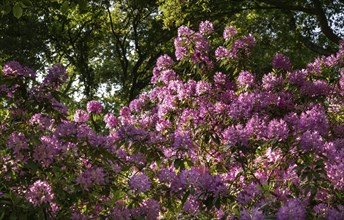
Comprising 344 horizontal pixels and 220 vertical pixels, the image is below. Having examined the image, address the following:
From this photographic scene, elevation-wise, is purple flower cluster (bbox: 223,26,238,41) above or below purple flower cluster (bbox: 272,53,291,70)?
above

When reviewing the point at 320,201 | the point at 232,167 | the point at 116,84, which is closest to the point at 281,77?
the point at 232,167

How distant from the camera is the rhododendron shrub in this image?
11.0ft

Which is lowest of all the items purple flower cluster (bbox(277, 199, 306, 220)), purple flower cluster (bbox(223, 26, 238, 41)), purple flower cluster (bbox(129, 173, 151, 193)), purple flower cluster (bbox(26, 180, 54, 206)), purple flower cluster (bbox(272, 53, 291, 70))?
purple flower cluster (bbox(277, 199, 306, 220))

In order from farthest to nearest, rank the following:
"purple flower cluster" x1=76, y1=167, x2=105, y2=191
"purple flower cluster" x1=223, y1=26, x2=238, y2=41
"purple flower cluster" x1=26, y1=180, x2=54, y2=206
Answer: "purple flower cluster" x1=223, y1=26, x2=238, y2=41, "purple flower cluster" x1=76, y1=167, x2=105, y2=191, "purple flower cluster" x1=26, y1=180, x2=54, y2=206

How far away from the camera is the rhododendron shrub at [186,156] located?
335 centimetres

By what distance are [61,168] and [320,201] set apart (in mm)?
1890

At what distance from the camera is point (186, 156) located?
441 cm

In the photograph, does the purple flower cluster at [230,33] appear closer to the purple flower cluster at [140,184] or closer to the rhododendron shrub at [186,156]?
the rhododendron shrub at [186,156]

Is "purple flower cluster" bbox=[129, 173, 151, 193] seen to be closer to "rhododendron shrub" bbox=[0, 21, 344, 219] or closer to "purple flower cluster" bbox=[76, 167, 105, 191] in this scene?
"rhododendron shrub" bbox=[0, 21, 344, 219]

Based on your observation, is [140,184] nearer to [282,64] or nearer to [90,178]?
[90,178]

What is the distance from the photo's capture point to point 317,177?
10.4 ft

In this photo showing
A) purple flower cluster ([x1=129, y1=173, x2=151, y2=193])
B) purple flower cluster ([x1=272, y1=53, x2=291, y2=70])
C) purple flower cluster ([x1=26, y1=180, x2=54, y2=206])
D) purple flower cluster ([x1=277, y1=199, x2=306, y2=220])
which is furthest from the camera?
purple flower cluster ([x1=272, y1=53, x2=291, y2=70])

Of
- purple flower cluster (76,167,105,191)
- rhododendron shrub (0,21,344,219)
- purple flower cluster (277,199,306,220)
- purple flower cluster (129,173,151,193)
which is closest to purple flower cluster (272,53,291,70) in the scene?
rhododendron shrub (0,21,344,219)

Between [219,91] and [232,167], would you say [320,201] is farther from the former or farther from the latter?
[219,91]
